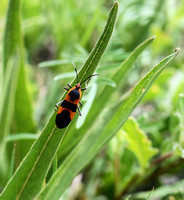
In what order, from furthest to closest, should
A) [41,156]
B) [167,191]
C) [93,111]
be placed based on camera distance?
[167,191], [93,111], [41,156]

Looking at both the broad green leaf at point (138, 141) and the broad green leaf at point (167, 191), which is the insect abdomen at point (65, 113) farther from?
the broad green leaf at point (167, 191)

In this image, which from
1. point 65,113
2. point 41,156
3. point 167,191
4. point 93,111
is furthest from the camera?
point 167,191

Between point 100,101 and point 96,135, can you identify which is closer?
point 96,135

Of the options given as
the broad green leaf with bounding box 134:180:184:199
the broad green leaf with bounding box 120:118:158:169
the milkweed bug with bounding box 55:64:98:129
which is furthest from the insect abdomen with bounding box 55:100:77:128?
the broad green leaf with bounding box 134:180:184:199

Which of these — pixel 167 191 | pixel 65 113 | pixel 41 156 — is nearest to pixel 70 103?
pixel 65 113

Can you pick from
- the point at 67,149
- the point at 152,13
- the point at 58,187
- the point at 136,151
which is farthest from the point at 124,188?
the point at 152,13

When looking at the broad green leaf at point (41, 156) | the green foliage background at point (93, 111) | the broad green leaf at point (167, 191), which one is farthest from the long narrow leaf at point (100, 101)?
the broad green leaf at point (167, 191)

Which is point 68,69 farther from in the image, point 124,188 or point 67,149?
point 67,149

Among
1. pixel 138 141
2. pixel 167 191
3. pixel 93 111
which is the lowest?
pixel 167 191

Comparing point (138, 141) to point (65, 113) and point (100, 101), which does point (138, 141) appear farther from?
point (65, 113)
